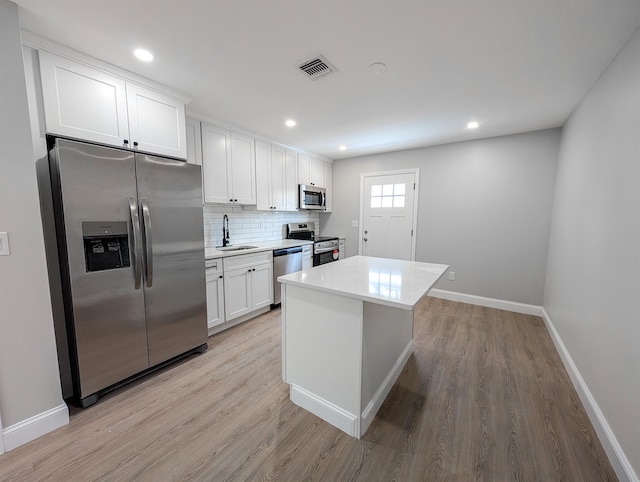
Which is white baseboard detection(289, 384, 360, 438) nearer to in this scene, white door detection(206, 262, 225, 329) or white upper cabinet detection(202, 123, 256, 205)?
white door detection(206, 262, 225, 329)

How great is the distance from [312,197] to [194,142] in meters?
2.11

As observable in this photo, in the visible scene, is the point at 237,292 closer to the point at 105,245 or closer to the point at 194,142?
the point at 105,245

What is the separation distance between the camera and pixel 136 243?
1.85 meters

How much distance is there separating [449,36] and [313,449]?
2.58 metres

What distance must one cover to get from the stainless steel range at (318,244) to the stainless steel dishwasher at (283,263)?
42cm

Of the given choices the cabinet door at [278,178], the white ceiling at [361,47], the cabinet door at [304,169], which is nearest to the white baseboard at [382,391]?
the white ceiling at [361,47]

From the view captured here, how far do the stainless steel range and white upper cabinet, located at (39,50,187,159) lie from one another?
2.31 m

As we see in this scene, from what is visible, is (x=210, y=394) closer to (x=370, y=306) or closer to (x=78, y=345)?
(x=78, y=345)

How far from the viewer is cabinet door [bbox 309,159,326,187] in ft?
14.6

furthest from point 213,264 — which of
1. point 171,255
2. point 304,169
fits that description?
point 304,169

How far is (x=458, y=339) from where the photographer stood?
271cm

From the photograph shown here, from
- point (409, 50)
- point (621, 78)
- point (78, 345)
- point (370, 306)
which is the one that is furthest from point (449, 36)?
point (78, 345)

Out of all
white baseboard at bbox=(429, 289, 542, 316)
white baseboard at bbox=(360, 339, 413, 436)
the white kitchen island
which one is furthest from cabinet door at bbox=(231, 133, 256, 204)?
white baseboard at bbox=(429, 289, 542, 316)

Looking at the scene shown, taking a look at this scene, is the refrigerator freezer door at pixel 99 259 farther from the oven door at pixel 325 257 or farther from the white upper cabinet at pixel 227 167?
the oven door at pixel 325 257
